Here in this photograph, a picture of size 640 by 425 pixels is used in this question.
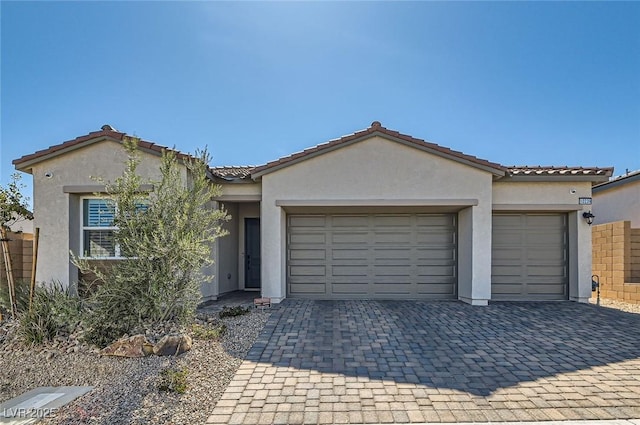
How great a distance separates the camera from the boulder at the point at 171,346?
18.9 ft

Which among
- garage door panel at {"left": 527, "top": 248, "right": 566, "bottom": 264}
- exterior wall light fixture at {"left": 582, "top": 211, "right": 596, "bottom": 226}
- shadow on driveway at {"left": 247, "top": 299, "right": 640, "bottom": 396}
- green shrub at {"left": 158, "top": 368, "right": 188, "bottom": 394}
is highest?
exterior wall light fixture at {"left": 582, "top": 211, "right": 596, "bottom": 226}

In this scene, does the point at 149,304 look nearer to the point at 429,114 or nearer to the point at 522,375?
the point at 522,375

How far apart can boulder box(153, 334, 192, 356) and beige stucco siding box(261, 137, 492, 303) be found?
13.2 ft

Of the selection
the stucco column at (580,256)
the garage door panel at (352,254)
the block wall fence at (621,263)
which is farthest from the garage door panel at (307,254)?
the block wall fence at (621,263)

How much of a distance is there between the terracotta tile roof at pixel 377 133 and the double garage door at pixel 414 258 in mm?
1940

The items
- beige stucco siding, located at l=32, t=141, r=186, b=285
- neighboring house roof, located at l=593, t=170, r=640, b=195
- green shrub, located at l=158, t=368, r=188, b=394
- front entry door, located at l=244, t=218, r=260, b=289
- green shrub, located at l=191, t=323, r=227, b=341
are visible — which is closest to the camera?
green shrub, located at l=158, t=368, r=188, b=394

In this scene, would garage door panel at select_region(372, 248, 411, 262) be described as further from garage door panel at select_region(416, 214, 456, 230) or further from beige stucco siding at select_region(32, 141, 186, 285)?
beige stucco siding at select_region(32, 141, 186, 285)

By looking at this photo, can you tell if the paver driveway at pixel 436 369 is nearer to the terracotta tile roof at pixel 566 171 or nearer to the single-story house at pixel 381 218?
the single-story house at pixel 381 218

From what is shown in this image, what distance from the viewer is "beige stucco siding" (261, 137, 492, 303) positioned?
9.78 m

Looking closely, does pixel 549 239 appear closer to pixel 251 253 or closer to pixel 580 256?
pixel 580 256

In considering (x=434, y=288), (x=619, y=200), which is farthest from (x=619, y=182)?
(x=434, y=288)

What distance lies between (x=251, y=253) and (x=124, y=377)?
7853 mm

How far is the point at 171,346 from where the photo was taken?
19.0ft

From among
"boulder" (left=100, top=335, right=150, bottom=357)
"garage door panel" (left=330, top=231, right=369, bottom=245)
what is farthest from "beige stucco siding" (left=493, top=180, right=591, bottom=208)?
"boulder" (left=100, top=335, right=150, bottom=357)
